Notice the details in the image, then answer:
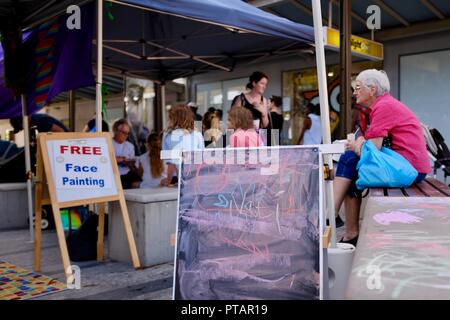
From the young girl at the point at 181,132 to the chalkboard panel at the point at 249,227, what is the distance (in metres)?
1.97

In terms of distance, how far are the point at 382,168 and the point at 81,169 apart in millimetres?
2379

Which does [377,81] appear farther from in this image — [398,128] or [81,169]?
[81,169]

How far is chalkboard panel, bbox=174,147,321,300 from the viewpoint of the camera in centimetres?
203

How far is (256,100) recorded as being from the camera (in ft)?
18.4

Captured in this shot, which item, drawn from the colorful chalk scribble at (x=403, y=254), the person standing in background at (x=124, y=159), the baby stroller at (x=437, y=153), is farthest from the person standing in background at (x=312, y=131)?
the colorful chalk scribble at (x=403, y=254)

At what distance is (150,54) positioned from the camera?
306 inches

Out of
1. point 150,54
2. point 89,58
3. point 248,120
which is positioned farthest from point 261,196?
point 150,54

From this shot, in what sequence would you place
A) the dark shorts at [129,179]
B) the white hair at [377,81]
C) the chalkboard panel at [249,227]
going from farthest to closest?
1. the dark shorts at [129,179]
2. the white hair at [377,81]
3. the chalkboard panel at [249,227]

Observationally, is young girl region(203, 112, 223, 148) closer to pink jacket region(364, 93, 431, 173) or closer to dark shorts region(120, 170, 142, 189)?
dark shorts region(120, 170, 142, 189)

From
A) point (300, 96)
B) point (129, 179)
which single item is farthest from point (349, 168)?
point (300, 96)

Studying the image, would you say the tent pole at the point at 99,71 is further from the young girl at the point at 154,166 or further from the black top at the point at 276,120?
the black top at the point at 276,120

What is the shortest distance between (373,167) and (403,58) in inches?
275

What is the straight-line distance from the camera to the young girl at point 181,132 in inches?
174

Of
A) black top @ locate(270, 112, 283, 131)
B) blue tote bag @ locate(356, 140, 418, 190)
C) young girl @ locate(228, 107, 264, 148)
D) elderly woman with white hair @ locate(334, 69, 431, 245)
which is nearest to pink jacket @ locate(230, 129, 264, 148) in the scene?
young girl @ locate(228, 107, 264, 148)
